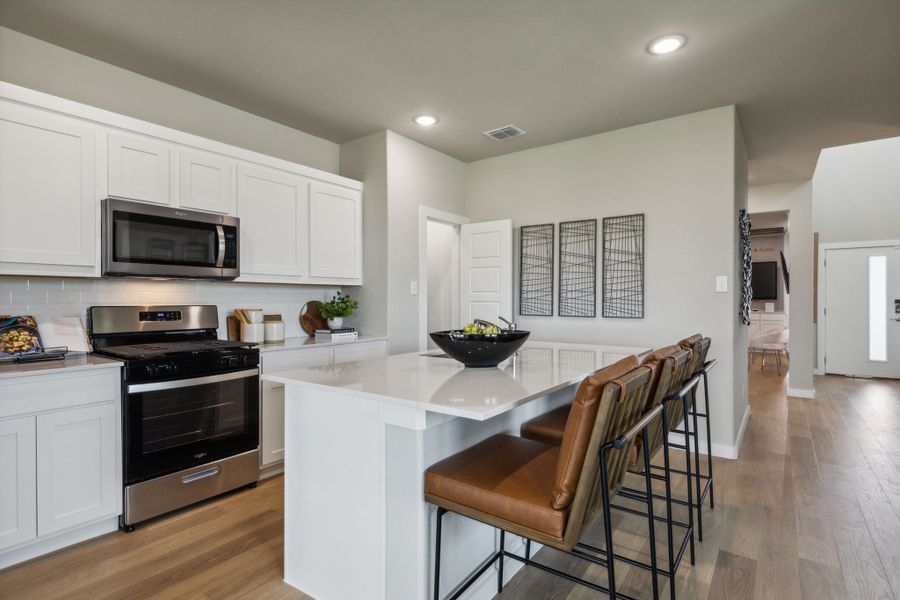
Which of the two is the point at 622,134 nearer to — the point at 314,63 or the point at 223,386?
the point at 314,63

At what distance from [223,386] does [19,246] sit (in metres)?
1.18

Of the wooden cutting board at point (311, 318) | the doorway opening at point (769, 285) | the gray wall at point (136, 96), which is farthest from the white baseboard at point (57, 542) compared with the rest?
the doorway opening at point (769, 285)

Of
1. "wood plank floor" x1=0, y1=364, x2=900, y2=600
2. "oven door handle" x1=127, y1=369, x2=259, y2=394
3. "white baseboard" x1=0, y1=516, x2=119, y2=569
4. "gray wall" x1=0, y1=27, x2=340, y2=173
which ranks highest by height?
"gray wall" x1=0, y1=27, x2=340, y2=173

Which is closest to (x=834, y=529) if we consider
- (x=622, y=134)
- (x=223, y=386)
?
(x=622, y=134)

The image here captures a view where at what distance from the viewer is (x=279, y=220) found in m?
3.46

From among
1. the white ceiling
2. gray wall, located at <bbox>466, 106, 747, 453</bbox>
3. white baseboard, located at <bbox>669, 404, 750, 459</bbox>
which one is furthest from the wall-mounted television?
white baseboard, located at <bbox>669, 404, 750, 459</bbox>

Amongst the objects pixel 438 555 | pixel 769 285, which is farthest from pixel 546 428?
pixel 769 285

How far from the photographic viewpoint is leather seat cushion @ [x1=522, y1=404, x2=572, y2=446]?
2.05 metres

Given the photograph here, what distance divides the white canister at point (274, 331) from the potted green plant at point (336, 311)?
0.40 metres

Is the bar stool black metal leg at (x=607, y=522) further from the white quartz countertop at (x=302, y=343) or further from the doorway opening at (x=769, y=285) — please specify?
the doorway opening at (x=769, y=285)

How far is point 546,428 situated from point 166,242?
241 cm

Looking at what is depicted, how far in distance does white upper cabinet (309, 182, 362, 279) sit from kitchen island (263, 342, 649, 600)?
1836mm

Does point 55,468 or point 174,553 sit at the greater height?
point 55,468

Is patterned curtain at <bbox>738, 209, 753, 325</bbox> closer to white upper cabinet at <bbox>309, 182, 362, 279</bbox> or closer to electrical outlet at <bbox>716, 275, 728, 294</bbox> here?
electrical outlet at <bbox>716, 275, 728, 294</bbox>
